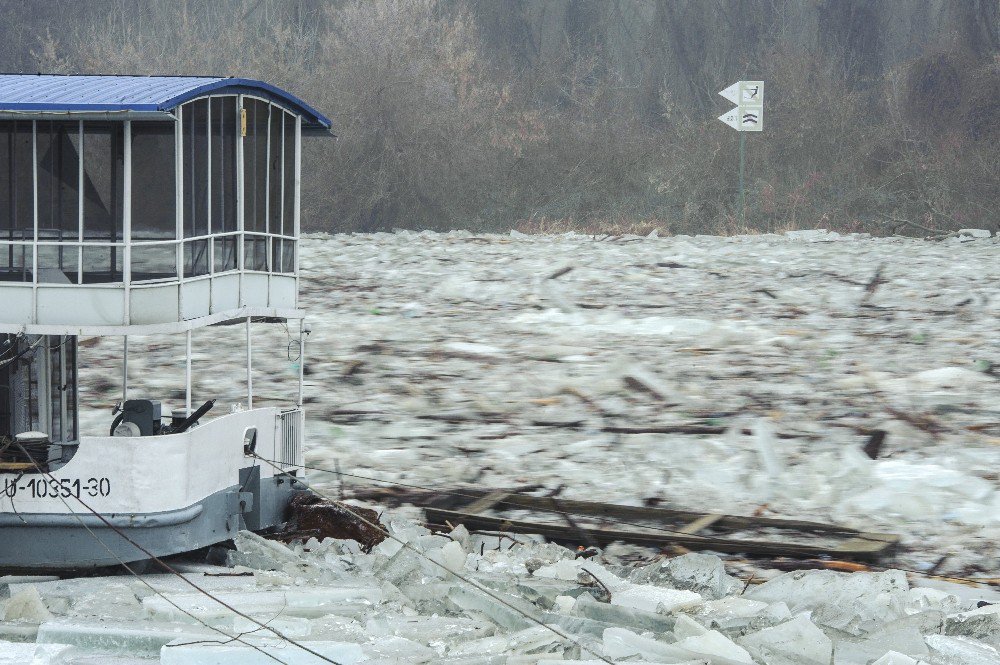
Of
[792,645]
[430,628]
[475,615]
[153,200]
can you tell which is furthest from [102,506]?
[792,645]

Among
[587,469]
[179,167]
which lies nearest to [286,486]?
[179,167]

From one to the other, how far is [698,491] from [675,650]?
13.8 feet

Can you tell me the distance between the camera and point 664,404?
492 inches

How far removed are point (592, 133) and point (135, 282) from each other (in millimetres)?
27434

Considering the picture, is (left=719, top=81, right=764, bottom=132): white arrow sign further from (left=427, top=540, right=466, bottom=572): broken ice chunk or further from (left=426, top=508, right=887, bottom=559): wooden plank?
(left=427, top=540, right=466, bottom=572): broken ice chunk

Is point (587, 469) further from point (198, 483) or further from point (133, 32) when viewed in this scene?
point (133, 32)

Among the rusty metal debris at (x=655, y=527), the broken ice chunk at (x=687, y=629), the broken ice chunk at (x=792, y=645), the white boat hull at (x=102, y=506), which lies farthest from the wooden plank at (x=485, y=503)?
the broken ice chunk at (x=792, y=645)

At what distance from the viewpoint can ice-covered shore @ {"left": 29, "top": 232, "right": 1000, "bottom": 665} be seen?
6711 mm

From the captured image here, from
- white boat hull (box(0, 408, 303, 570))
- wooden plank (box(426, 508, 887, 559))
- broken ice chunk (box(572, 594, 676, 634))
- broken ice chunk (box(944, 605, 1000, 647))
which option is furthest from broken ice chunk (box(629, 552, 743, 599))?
white boat hull (box(0, 408, 303, 570))

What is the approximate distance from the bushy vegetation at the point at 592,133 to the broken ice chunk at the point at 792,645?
21901 mm

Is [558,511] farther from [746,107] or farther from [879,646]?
[746,107]

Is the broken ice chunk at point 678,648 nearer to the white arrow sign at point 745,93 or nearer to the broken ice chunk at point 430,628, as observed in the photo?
the broken ice chunk at point 430,628

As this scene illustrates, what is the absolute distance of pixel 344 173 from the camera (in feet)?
100

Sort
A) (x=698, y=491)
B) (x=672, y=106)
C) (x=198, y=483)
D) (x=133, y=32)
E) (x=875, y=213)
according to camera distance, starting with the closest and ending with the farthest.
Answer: (x=198, y=483) → (x=698, y=491) → (x=875, y=213) → (x=672, y=106) → (x=133, y=32)
